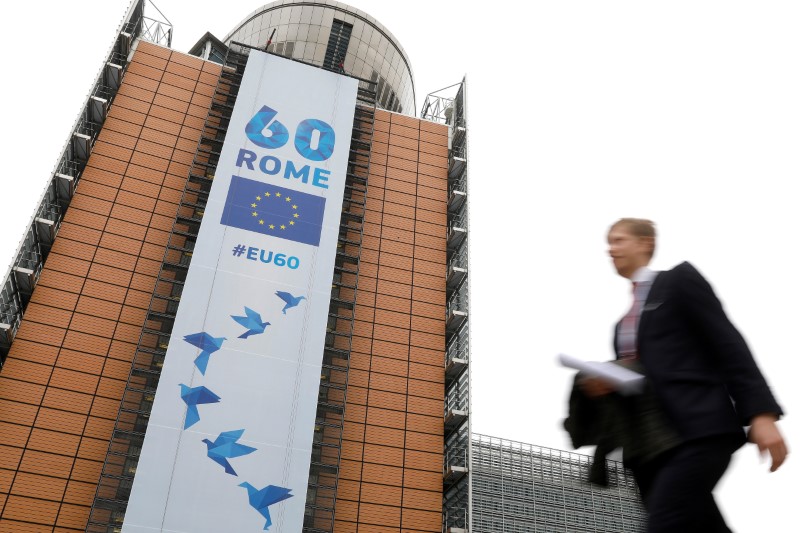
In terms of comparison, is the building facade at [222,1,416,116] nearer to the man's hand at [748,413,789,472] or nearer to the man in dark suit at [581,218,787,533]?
the man in dark suit at [581,218,787,533]

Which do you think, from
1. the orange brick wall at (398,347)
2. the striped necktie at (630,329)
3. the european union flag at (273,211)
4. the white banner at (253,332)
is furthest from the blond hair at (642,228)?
the european union flag at (273,211)

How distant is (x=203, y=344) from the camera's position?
86.6ft

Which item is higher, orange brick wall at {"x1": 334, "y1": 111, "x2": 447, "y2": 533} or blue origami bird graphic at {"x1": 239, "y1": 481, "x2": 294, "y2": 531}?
orange brick wall at {"x1": 334, "y1": 111, "x2": 447, "y2": 533}

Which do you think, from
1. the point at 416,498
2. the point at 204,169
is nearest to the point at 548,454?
the point at 416,498

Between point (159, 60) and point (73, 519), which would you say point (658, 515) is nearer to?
point (73, 519)

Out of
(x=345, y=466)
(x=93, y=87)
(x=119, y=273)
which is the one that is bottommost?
(x=345, y=466)

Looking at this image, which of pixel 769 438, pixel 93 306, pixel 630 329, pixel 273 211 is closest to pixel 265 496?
pixel 93 306

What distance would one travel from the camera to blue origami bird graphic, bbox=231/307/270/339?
27.5m

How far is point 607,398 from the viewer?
283 cm

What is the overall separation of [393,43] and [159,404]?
40523 millimetres

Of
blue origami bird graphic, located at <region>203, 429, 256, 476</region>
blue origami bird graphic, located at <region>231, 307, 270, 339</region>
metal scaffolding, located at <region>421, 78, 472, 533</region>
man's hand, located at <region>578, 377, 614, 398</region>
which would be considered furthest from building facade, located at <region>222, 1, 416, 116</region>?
man's hand, located at <region>578, 377, 614, 398</region>

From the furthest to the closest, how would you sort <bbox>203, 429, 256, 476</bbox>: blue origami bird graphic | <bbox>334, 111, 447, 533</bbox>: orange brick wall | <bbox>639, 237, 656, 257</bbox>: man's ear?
<bbox>334, 111, 447, 533</bbox>: orange brick wall → <bbox>203, 429, 256, 476</bbox>: blue origami bird graphic → <bbox>639, 237, 656, 257</bbox>: man's ear

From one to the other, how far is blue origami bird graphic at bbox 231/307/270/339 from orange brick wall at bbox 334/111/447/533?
14.9ft

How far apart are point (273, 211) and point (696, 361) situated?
96.0ft
